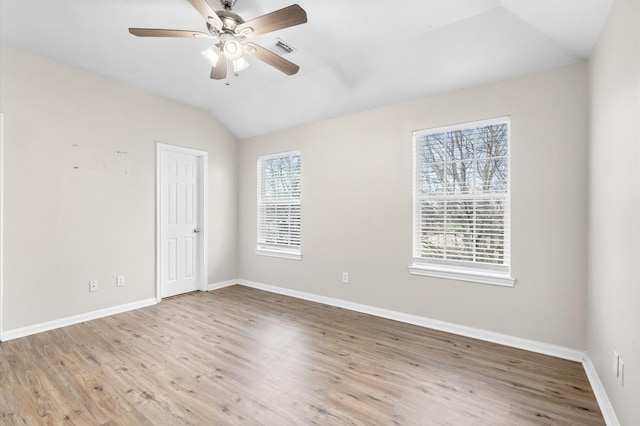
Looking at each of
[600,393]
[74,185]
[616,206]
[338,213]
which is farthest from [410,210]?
[74,185]

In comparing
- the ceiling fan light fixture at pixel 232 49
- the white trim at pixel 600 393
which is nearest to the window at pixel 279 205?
the ceiling fan light fixture at pixel 232 49

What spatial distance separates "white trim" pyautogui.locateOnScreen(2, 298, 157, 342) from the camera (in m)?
3.07

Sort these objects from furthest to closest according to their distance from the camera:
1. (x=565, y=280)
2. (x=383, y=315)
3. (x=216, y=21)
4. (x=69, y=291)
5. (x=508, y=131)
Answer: (x=383, y=315) < (x=69, y=291) < (x=508, y=131) < (x=565, y=280) < (x=216, y=21)

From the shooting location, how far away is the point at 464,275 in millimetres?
3164

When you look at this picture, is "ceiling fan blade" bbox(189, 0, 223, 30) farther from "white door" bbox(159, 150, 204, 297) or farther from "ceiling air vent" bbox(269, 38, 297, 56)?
"white door" bbox(159, 150, 204, 297)

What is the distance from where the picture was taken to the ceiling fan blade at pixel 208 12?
74.2 inches

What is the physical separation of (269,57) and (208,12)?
1.87 ft

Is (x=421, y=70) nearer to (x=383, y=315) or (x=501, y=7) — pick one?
(x=501, y=7)

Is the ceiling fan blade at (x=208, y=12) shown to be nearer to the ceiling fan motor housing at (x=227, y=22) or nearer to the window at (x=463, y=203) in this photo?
the ceiling fan motor housing at (x=227, y=22)

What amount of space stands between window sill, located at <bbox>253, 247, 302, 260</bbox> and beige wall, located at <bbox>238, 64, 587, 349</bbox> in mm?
104

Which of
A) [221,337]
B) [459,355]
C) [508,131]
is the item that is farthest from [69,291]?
[508,131]

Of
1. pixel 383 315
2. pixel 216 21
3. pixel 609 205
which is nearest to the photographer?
pixel 609 205

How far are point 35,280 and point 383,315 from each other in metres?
3.79

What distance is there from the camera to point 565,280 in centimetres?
268
